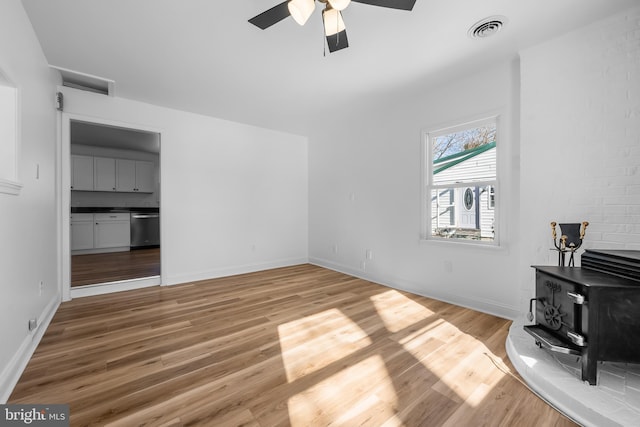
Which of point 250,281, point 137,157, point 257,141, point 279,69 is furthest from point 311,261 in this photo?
point 137,157

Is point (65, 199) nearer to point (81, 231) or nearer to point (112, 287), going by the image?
→ point (112, 287)

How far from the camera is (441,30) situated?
2246mm

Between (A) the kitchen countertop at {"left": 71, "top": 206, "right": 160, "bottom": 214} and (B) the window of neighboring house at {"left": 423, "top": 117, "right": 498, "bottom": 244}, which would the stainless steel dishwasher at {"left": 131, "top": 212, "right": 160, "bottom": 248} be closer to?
(A) the kitchen countertop at {"left": 71, "top": 206, "right": 160, "bottom": 214}

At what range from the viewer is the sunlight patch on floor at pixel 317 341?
1955mm

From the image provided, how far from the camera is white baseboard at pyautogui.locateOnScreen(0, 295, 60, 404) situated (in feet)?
5.19

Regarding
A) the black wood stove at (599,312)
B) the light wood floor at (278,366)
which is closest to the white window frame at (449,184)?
the light wood floor at (278,366)

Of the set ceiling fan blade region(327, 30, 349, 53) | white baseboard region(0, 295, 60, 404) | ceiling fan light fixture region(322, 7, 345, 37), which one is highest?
ceiling fan light fixture region(322, 7, 345, 37)

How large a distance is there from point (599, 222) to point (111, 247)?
854 cm

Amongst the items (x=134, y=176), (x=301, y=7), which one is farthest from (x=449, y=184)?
(x=134, y=176)

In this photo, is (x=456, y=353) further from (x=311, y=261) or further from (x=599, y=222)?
(x=311, y=261)

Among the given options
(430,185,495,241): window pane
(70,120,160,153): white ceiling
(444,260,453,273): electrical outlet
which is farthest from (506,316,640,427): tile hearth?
Answer: (70,120,160,153): white ceiling

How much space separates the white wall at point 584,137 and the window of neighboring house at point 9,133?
4063mm

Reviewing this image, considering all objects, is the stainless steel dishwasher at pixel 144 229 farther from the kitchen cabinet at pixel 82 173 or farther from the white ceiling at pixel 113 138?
the white ceiling at pixel 113 138

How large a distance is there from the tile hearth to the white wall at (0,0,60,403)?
3147 millimetres
